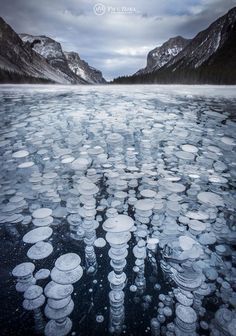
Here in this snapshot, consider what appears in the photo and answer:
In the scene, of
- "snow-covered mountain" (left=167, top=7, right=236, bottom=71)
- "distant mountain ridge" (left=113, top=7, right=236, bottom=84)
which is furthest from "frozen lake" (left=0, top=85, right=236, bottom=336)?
"snow-covered mountain" (left=167, top=7, right=236, bottom=71)

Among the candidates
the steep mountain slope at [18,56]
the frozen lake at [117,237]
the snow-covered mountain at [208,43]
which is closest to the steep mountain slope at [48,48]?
the steep mountain slope at [18,56]

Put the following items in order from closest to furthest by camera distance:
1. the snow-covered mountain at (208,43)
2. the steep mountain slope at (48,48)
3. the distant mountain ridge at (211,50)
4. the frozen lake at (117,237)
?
the frozen lake at (117,237)
the distant mountain ridge at (211,50)
the snow-covered mountain at (208,43)
the steep mountain slope at (48,48)

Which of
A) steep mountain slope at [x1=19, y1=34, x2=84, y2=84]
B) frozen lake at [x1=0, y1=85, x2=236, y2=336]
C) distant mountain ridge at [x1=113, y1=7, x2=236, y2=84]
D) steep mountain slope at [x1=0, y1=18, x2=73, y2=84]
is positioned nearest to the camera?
frozen lake at [x1=0, y1=85, x2=236, y2=336]

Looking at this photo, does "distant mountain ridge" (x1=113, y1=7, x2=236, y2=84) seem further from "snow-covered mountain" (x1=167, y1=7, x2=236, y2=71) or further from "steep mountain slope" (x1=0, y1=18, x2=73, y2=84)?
"steep mountain slope" (x1=0, y1=18, x2=73, y2=84)

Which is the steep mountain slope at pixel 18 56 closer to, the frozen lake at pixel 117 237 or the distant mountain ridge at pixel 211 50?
the distant mountain ridge at pixel 211 50

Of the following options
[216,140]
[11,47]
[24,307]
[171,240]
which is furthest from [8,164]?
[11,47]

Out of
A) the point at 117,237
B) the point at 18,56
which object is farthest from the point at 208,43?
the point at 117,237

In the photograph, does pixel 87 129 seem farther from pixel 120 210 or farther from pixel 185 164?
pixel 120 210

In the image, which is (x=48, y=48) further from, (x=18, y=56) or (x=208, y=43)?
(x=208, y=43)
